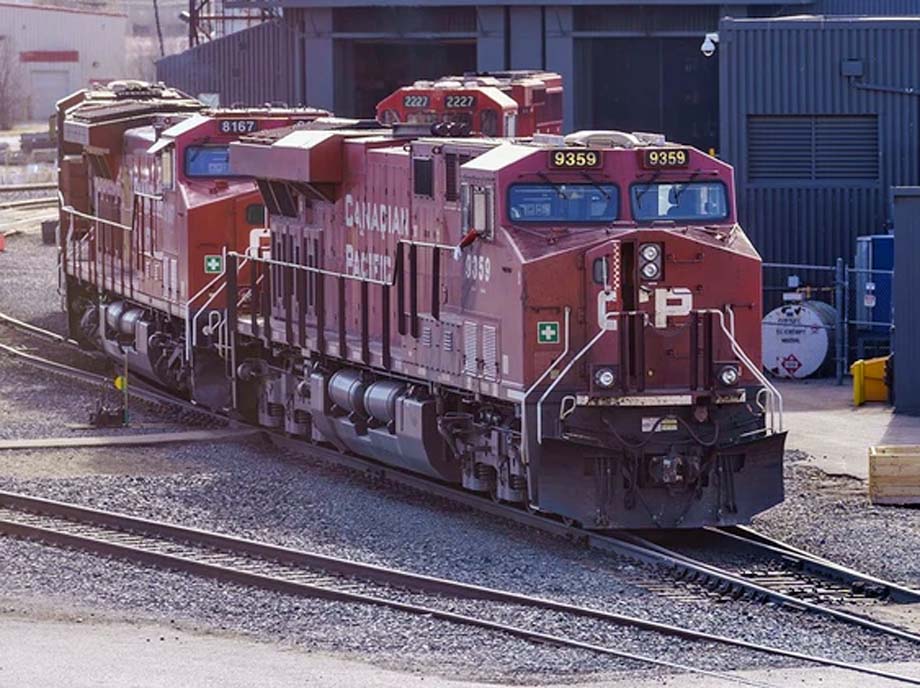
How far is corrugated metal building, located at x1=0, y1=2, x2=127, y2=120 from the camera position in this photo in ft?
358

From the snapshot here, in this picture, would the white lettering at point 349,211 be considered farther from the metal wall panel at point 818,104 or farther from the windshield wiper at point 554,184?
the metal wall panel at point 818,104

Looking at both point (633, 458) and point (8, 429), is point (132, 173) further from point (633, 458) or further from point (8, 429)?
point (633, 458)

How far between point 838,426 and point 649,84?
1938 cm

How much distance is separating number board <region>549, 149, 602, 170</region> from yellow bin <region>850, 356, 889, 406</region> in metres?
9.29

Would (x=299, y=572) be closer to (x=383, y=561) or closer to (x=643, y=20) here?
(x=383, y=561)

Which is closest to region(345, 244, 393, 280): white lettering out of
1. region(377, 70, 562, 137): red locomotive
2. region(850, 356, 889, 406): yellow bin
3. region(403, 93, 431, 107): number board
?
region(377, 70, 562, 137): red locomotive

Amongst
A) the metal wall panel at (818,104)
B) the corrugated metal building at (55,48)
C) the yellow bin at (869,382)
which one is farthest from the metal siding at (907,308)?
the corrugated metal building at (55,48)

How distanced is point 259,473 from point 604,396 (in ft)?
17.6

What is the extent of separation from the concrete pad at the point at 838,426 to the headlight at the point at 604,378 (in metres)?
4.51

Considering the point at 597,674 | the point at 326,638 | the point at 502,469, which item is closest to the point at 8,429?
the point at 502,469

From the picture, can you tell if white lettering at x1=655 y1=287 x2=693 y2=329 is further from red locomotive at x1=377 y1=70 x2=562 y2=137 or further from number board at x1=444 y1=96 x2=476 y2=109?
number board at x1=444 y1=96 x2=476 y2=109

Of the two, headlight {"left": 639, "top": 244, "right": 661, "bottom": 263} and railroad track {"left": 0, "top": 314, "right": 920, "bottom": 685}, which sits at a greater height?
headlight {"left": 639, "top": 244, "right": 661, "bottom": 263}

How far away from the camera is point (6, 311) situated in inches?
1422

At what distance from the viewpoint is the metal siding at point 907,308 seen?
2433 centimetres
